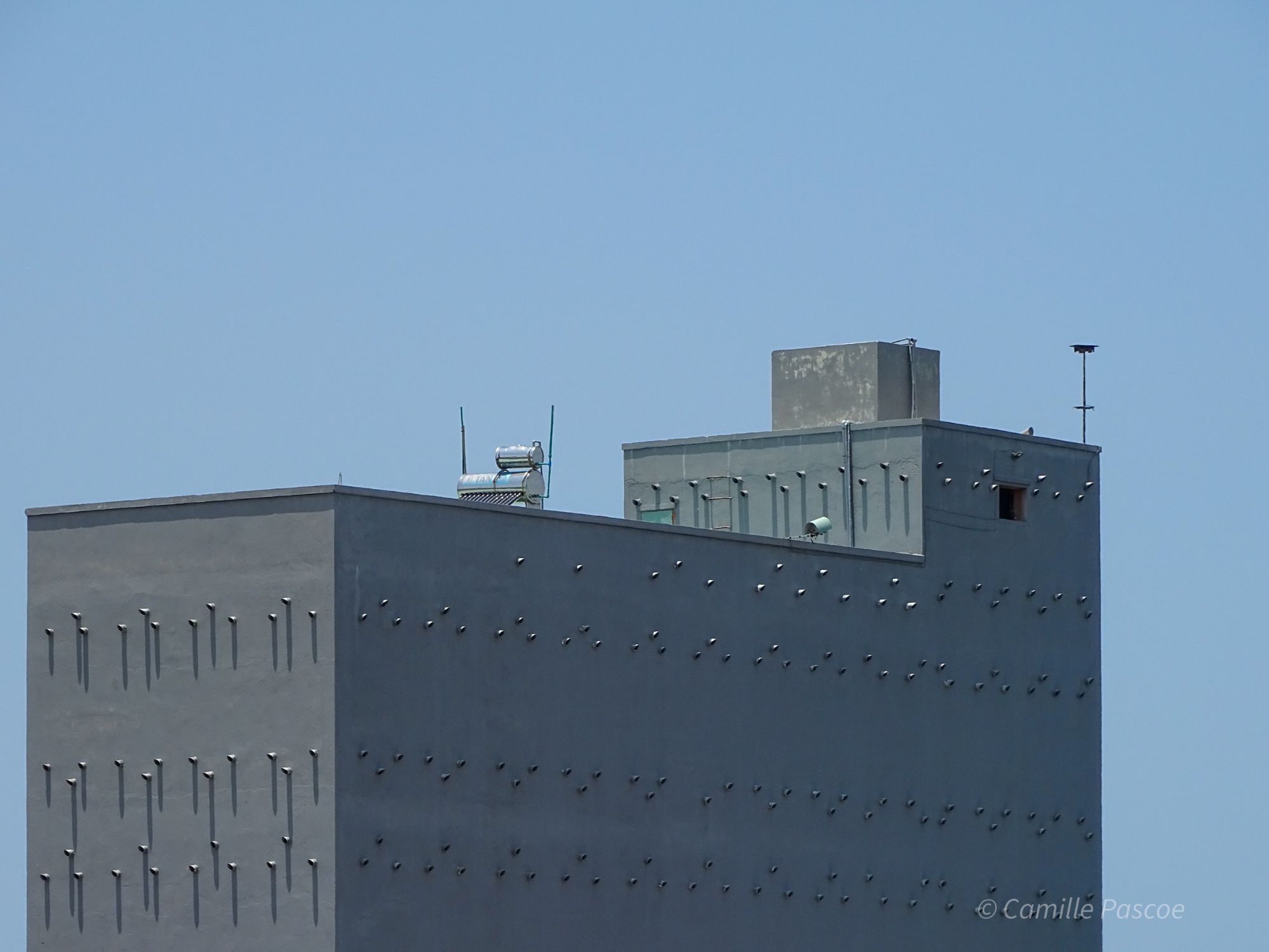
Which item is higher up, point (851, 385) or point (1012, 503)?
point (851, 385)

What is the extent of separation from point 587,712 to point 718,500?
7101 mm

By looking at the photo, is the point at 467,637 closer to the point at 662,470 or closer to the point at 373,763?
the point at 373,763

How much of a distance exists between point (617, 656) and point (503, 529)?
2.41m

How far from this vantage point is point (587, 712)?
113 feet

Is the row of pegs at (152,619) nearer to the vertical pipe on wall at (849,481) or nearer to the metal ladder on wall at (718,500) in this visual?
the metal ladder on wall at (718,500)

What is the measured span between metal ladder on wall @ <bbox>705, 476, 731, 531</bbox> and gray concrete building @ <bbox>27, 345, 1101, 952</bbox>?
2.6 inches

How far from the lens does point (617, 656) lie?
114 feet

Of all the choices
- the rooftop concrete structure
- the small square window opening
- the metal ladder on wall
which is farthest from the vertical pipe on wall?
the small square window opening

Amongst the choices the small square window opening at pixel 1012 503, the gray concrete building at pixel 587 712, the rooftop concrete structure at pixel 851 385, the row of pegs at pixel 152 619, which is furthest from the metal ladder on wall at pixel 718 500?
the row of pegs at pixel 152 619

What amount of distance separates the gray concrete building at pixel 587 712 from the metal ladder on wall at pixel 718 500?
67 mm

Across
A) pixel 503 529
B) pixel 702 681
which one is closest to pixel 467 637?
pixel 503 529

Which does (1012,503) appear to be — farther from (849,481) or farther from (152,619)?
(152,619)

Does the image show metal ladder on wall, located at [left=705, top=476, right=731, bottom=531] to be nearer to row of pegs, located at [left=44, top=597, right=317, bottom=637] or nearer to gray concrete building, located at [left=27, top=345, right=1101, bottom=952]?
gray concrete building, located at [left=27, top=345, right=1101, bottom=952]

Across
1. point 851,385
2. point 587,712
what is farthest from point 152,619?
point 851,385
